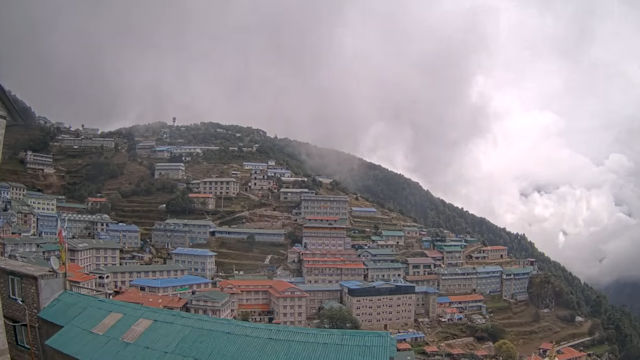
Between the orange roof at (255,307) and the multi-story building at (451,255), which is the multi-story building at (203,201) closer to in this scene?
the orange roof at (255,307)

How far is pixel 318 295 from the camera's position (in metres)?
25.3

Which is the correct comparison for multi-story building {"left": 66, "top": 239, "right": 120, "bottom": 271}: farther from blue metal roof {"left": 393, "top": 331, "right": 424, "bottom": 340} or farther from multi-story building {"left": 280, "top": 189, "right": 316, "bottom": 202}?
multi-story building {"left": 280, "top": 189, "right": 316, "bottom": 202}

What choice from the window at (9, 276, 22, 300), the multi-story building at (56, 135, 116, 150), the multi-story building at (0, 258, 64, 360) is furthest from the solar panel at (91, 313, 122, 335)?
the multi-story building at (56, 135, 116, 150)

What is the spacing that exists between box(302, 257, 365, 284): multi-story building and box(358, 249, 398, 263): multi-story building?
6.47 feet

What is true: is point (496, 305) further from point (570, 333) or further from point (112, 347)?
point (112, 347)

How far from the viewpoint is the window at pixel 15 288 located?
23.7 ft

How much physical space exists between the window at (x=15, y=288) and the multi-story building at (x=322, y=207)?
30.2 metres

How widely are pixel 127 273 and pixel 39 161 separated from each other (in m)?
23.4

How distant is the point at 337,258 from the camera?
29.1m

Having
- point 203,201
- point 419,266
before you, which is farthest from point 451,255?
point 203,201

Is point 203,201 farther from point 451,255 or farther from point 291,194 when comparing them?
point 451,255

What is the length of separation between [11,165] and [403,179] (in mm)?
51008

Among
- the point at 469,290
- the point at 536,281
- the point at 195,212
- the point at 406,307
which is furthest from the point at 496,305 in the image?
the point at 195,212

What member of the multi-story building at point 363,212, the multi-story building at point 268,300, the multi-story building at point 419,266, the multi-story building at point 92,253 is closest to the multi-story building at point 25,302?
the multi-story building at point 268,300
